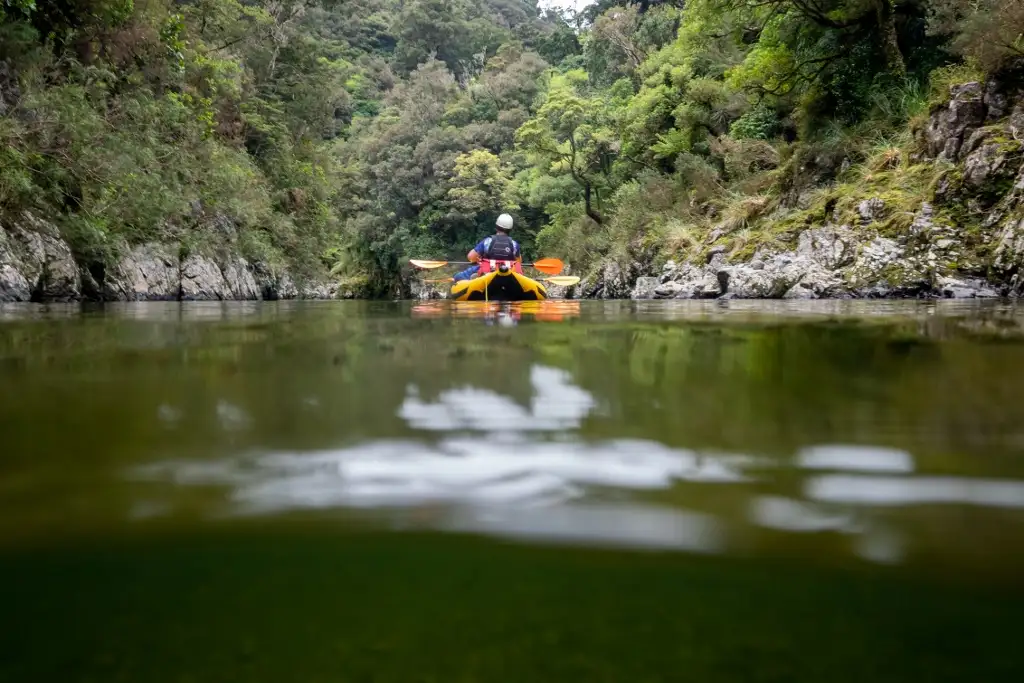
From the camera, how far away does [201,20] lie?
1769cm

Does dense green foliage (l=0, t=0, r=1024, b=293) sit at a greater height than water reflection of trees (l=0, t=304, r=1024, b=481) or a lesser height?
greater

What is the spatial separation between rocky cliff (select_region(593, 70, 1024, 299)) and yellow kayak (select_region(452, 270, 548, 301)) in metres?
3.24

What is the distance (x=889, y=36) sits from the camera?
36.3ft

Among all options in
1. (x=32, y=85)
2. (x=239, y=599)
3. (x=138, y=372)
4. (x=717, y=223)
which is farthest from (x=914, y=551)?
(x=717, y=223)

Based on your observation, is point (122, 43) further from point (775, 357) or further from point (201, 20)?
point (775, 357)

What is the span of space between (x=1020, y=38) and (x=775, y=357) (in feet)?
27.4

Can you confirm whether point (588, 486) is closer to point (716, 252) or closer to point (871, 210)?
point (871, 210)

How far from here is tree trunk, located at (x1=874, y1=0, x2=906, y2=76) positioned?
35.3ft

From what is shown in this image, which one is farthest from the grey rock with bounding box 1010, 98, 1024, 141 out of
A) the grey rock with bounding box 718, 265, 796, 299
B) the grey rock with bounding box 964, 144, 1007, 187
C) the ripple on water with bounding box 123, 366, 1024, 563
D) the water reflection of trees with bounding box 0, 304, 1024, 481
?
the ripple on water with bounding box 123, 366, 1024, 563

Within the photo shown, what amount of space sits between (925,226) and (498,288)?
5047 mm

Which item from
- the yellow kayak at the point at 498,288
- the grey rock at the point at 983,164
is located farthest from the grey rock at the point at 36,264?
the grey rock at the point at 983,164

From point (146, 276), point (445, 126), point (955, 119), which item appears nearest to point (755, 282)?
point (955, 119)

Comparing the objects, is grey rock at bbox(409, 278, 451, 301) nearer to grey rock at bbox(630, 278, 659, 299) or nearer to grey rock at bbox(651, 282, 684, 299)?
grey rock at bbox(630, 278, 659, 299)

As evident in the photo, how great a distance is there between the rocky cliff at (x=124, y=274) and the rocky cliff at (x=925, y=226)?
339 inches
